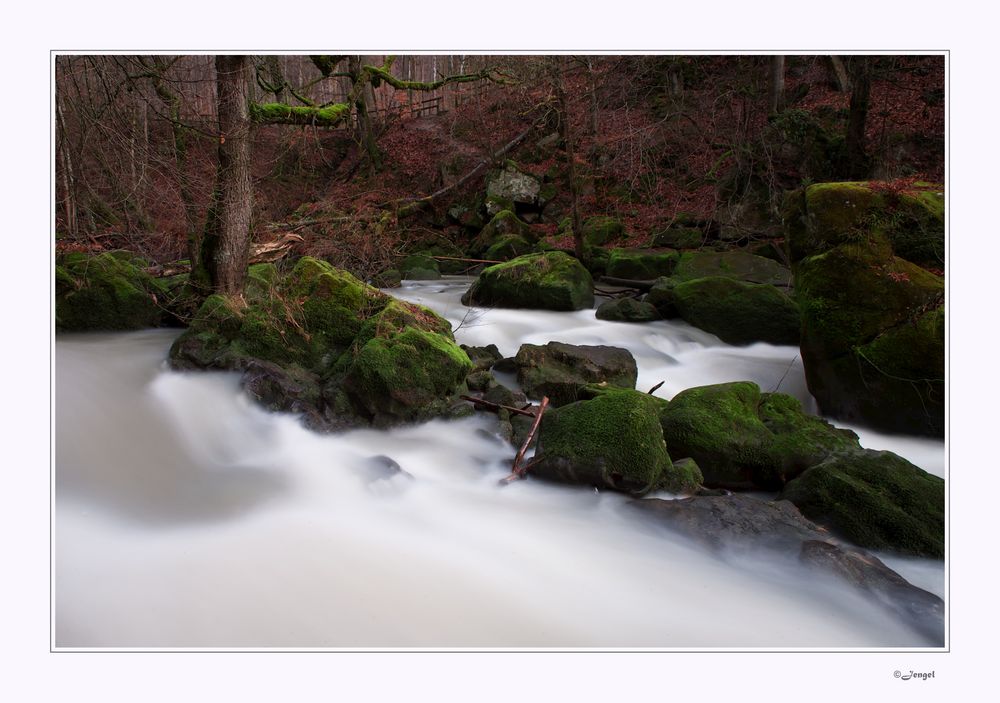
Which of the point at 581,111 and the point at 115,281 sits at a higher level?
the point at 581,111

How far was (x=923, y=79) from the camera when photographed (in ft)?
34.3

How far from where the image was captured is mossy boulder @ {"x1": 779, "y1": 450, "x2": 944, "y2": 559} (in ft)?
11.8

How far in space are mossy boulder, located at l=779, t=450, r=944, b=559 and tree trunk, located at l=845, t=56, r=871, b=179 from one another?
9653mm

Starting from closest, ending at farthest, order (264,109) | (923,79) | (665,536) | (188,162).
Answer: (665,536) < (188,162) < (264,109) < (923,79)

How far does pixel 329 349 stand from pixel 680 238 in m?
8.92

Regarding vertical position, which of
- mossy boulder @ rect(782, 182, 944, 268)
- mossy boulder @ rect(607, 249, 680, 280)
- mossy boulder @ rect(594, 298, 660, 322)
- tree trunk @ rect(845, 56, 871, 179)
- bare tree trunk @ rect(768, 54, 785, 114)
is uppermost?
bare tree trunk @ rect(768, 54, 785, 114)

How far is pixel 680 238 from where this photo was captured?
41.4 ft

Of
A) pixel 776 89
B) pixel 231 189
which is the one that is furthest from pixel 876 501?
pixel 776 89

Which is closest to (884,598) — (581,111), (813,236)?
(813,236)

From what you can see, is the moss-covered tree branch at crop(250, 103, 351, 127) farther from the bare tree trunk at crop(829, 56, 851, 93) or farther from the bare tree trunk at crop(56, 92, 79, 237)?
the bare tree trunk at crop(829, 56, 851, 93)

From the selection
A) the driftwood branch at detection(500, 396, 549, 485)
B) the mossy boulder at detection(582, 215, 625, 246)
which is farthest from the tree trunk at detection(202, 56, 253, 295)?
the mossy boulder at detection(582, 215, 625, 246)
